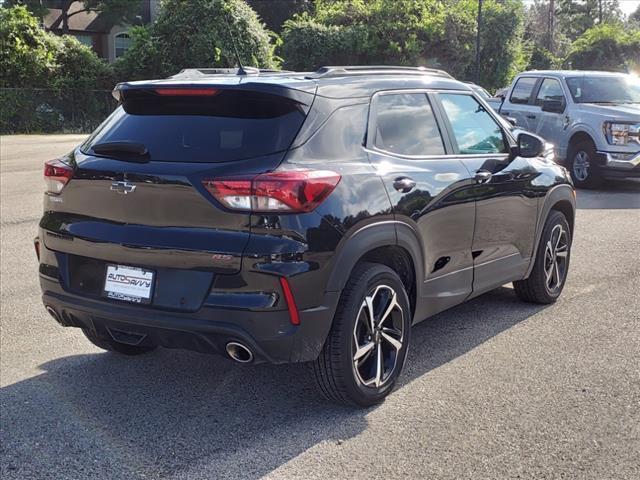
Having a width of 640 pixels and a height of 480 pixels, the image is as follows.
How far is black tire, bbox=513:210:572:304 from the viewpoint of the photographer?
611 centimetres

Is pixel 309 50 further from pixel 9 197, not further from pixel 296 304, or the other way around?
pixel 296 304

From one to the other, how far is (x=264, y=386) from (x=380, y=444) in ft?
3.35

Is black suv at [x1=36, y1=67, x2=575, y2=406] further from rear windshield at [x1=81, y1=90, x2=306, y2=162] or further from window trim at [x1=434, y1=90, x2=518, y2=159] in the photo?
window trim at [x1=434, y1=90, x2=518, y2=159]

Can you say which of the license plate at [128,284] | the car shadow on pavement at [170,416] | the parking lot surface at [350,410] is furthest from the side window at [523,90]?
the license plate at [128,284]

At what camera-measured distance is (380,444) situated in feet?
12.7

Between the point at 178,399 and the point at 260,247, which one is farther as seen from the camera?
the point at 178,399

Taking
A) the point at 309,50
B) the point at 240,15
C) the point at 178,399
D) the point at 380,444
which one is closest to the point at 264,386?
the point at 178,399

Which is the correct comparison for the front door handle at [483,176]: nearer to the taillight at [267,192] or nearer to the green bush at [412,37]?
the taillight at [267,192]

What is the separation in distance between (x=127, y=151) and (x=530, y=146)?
3.03m

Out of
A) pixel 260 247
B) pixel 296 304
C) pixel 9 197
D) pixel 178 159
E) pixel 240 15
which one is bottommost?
pixel 9 197

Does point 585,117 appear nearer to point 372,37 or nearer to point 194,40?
point 194,40

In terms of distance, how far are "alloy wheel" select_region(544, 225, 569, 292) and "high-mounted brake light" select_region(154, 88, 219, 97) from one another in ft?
10.6

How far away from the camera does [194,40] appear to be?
28.7 m

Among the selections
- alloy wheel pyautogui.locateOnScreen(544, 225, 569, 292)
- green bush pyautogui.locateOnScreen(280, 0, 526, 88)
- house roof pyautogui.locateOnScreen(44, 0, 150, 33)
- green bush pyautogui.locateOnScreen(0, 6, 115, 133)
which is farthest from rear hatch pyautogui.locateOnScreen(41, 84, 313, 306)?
house roof pyautogui.locateOnScreen(44, 0, 150, 33)
